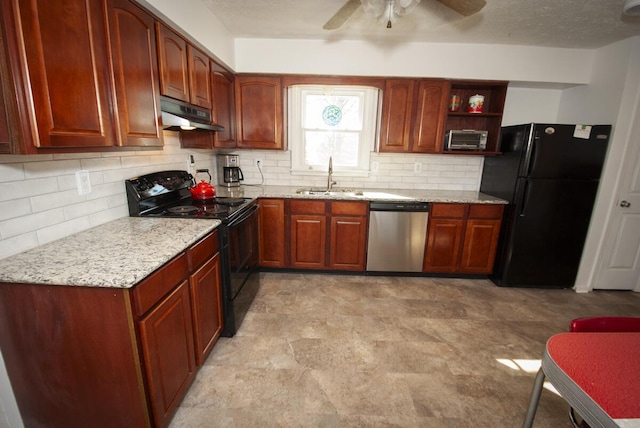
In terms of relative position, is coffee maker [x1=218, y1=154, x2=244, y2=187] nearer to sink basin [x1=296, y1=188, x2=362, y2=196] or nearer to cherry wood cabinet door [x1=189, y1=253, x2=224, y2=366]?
sink basin [x1=296, y1=188, x2=362, y2=196]

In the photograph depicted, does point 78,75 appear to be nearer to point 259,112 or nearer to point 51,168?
point 51,168

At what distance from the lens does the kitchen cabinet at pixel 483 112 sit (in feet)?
9.65

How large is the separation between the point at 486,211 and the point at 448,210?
15.8 inches

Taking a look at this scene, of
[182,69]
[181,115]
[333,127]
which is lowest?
[181,115]

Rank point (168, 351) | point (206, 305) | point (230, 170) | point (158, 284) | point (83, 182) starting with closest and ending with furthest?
1. point (158, 284)
2. point (168, 351)
3. point (83, 182)
4. point (206, 305)
5. point (230, 170)

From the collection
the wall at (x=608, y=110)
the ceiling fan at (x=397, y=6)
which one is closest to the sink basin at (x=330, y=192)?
the ceiling fan at (x=397, y=6)

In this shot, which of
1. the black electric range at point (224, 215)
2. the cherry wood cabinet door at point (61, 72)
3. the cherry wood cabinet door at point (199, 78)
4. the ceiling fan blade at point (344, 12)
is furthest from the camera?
the cherry wood cabinet door at point (199, 78)

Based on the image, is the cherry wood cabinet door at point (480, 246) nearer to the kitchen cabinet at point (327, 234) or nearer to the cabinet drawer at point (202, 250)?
the kitchen cabinet at point (327, 234)

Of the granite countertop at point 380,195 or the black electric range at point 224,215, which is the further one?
the granite countertop at point 380,195

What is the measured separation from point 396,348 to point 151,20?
2.59 metres

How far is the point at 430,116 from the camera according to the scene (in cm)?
296

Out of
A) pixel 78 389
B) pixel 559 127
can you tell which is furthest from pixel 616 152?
pixel 78 389

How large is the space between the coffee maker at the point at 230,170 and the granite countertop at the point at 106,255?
1585mm

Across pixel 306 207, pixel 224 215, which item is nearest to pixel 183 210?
pixel 224 215
